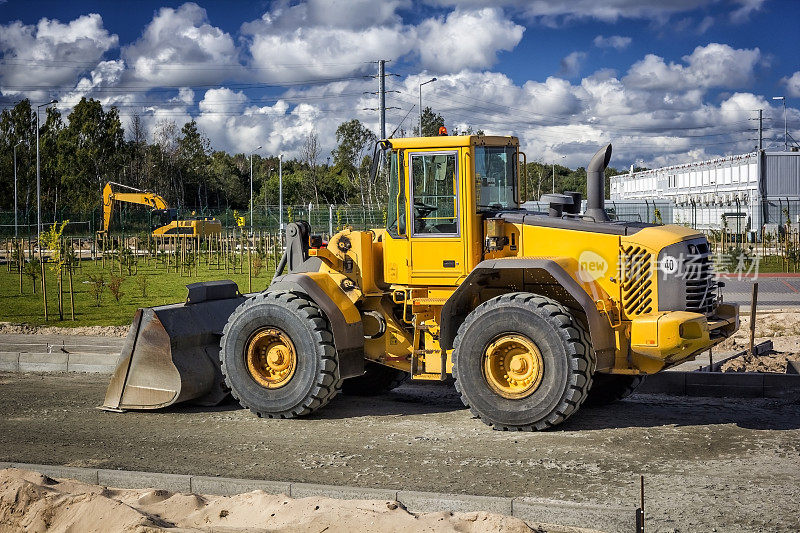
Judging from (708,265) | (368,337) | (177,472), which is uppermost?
(708,265)

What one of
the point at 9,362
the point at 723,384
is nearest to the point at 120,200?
the point at 9,362

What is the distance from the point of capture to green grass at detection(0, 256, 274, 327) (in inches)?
795

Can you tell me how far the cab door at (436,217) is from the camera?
30.1ft

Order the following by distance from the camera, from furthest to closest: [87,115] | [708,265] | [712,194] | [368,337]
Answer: [87,115], [712,194], [368,337], [708,265]

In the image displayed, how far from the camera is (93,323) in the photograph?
19312 millimetres

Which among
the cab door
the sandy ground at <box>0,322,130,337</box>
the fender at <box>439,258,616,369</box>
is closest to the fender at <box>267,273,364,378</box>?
the cab door

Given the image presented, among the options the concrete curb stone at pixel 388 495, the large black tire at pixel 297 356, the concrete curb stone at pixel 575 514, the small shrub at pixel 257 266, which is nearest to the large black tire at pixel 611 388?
the large black tire at pixel 297 356

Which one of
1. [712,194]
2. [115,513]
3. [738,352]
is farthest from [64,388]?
[712,194]

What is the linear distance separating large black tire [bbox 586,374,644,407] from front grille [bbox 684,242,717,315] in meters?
1.29

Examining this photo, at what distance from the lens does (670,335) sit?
A: 26.6 feet

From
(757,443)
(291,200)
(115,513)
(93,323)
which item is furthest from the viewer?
(291,200)

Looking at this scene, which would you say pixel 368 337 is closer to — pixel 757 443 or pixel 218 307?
pixel 218 307

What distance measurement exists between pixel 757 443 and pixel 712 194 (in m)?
57.2

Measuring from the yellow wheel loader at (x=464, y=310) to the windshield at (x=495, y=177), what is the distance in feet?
0.06
